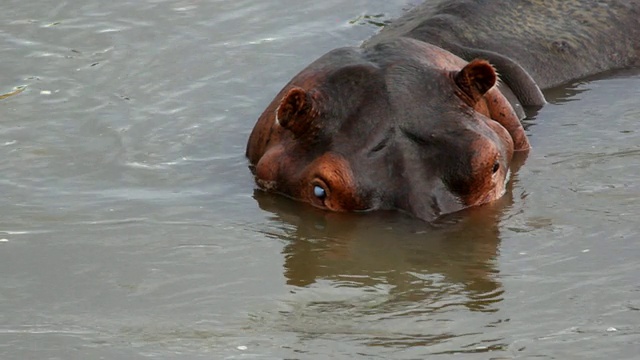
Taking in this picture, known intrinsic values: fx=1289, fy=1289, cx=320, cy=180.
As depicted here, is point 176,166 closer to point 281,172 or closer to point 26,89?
point 281,172

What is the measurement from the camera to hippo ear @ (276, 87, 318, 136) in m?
6.87

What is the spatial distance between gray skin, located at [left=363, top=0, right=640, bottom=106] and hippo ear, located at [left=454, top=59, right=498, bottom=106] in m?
1.43

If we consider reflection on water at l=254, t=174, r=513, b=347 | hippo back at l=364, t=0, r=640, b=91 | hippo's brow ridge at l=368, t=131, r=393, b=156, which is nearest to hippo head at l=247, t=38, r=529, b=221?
hippo's brow ridge at l=368, t=131, r=393, b=156

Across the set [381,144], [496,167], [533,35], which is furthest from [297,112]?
[533,35]

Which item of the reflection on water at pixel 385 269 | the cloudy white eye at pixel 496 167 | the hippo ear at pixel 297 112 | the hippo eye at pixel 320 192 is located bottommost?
the reflection on water at pixel 385 269

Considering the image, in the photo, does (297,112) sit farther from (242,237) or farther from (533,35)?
(533,35)

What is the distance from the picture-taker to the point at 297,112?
6.93 metres

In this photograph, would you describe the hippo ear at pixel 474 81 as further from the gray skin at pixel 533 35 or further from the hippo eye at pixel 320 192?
the gray skin at pixel 533 35

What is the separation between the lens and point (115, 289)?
19.2ft

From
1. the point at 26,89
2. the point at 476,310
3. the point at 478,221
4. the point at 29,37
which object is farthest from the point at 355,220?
the point at 29,37

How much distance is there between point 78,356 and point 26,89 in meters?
4.32

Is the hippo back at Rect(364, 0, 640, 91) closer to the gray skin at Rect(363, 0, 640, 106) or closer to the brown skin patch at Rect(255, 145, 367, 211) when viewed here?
the gray skin at Rect(363, 0, 640, 106)

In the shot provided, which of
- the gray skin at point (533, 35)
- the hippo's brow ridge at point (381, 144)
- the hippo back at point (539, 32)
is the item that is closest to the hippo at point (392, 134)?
the hippo's brow ridge at point (381, 144)

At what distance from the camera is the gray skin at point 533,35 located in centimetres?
860
